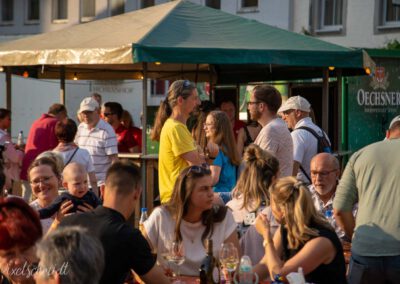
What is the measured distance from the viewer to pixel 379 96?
17641mm

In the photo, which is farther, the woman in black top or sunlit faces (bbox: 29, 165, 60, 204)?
sunlit faces (bbox: 29, 165, 60, 204)

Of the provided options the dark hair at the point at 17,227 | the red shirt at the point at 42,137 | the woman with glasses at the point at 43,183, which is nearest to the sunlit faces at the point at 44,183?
the woman with glasses at the point at 43,183

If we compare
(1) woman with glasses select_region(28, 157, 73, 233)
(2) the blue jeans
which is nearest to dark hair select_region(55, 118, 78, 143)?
(1) woman with glasses select_region(28, 157, 73, 233)

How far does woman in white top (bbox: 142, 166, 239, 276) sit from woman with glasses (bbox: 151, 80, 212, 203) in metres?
2.14

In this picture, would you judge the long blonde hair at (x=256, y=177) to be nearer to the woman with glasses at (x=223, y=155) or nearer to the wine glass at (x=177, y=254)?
the wine glass at (x=177, y=254)

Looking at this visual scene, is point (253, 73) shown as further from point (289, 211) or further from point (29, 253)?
point (29, 253)

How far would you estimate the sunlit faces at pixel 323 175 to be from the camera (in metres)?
8.21

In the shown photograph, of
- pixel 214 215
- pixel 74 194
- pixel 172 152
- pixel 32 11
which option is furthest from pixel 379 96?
pixel 32 11

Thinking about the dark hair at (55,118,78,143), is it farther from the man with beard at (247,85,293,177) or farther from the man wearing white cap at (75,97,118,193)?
the man with beard at (247,85,293,177)

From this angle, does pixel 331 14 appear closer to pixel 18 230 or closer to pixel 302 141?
pixel 302 141

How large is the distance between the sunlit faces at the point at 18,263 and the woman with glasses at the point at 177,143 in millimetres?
4043

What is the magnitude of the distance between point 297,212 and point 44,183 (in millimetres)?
2595

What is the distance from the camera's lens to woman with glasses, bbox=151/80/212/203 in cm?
920

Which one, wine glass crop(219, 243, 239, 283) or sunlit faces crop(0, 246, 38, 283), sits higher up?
sunlit faces crop(0, 246, 38, 283)
